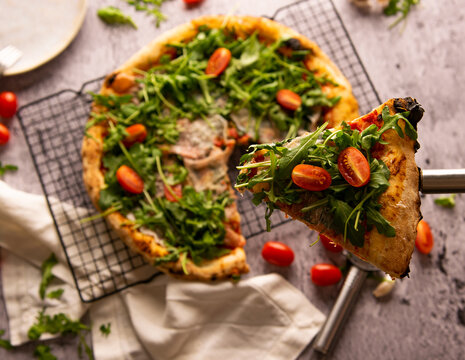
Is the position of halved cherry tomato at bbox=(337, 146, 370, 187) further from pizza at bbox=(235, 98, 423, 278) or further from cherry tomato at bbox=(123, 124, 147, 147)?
cherry tomato at bbox=(123, 124, 147, 147)

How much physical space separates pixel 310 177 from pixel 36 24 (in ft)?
12.0

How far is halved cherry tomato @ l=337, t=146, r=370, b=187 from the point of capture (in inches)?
106

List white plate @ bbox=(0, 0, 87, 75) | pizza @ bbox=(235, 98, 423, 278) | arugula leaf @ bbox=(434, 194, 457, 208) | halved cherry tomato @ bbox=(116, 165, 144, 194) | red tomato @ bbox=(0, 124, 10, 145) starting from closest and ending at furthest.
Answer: pizza @ bbox=(235, 98, 423, 278)
halved cherry tomato @ bbox=(116, 165, 144, 194)
arugula leaf @ bbox=(434, 194, 457, 208)
red tomato @ bbox=(0, 124, 10, 145)
white plate @ bbox=(0, 0, 87, 75)

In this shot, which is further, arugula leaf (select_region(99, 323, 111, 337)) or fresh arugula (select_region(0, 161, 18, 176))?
fresh arugula (select_region(0, 161, 18, 176))

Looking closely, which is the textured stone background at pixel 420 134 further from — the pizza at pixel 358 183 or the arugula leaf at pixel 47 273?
the pizza at pixel 358 183

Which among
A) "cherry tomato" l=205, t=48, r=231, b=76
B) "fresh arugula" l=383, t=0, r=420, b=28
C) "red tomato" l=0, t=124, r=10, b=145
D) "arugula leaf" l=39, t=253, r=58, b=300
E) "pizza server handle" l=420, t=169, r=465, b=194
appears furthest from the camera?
"fresh arugula" l=383, t=0, r=420, b=28

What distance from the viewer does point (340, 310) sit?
14.5 feet

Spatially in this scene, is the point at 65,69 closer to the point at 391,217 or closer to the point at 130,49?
the point at 130,49

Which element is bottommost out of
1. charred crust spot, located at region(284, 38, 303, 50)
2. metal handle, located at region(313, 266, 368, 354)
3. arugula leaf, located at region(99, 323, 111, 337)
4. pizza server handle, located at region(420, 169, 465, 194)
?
metal handle, located at region(313, 266, 368, 354)

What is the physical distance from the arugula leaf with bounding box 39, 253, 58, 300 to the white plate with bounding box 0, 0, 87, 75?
2.03 meters

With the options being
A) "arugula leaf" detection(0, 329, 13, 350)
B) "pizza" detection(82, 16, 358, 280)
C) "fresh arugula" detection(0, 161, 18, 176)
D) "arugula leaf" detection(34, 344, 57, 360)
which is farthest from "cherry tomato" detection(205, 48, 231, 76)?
"arugula leaf" detection(0, 329, 13, 350)

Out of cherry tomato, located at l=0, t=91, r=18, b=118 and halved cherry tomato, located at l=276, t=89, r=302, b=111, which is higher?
cherry tomato, located at l=0, t=91, r=18, b=118

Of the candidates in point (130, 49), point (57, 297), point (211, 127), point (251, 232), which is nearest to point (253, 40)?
point (211, 127)

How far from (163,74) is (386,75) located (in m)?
2.27
